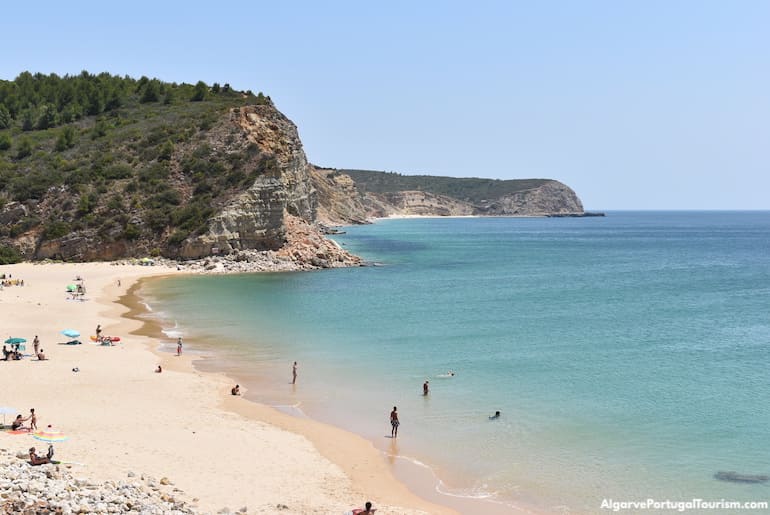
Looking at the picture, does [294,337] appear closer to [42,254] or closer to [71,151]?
[42,254]

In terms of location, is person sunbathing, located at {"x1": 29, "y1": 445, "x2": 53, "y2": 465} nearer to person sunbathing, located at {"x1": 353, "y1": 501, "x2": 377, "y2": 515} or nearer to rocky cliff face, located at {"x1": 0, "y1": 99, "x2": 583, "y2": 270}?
person sunbathing, located at {"x1": 353, "y1": 501, "x2": 377, "y2": 515}

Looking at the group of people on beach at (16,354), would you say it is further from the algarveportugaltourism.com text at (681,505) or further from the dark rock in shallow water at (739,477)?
the dark rock in shallow water at (739,477)

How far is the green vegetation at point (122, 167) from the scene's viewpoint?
222ft

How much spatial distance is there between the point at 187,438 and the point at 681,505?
12.5 metres

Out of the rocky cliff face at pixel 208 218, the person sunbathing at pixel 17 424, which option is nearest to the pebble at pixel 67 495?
the person sunbathing at pixel 17 424

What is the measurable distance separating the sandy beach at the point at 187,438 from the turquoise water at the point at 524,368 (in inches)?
58.4

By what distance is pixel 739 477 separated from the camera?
17.0 m

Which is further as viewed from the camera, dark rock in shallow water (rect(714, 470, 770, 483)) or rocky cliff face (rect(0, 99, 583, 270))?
rocky cliff face (rect(0, 99, 583, 270))

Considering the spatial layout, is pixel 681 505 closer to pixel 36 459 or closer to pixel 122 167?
pixel 36 459

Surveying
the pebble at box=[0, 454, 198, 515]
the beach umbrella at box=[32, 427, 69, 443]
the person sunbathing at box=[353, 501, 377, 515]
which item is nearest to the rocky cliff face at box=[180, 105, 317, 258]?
the beach umbrella at box=[32, 427, 69, 443]

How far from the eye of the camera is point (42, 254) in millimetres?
65438

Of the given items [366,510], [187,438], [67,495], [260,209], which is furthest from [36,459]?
[260,209]

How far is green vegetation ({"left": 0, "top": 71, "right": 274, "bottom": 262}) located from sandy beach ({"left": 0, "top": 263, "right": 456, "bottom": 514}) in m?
38.0

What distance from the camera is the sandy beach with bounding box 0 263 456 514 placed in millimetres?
15117
